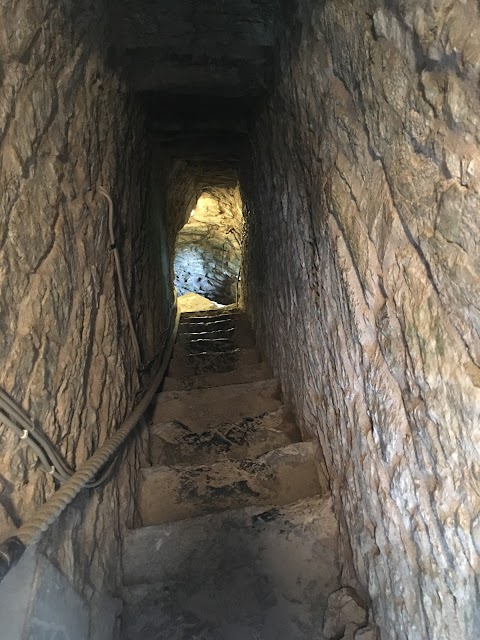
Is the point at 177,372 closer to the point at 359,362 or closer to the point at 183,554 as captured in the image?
the point at 183,554

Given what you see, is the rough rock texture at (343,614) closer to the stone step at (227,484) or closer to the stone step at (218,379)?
the stone step at (227,484)

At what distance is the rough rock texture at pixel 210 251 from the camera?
18.1ft

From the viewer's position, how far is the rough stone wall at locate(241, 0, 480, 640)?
632mm

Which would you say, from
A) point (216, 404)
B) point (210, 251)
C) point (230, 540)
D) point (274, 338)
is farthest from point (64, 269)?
point (210, 251)

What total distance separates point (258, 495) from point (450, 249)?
1150mm

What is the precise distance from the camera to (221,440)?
1.85 metres

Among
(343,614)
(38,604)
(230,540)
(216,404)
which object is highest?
(216,404)

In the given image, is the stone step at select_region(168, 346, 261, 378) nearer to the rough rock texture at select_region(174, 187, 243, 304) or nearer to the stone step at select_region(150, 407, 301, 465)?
the stone step at select_region(150, 407, 301, 465)

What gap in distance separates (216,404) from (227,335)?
1079 mm

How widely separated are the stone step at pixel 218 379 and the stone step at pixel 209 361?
0.15m

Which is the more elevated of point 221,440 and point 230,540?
point 221,440

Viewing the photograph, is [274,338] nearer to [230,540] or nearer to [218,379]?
[218,379]

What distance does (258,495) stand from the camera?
61.4 inches

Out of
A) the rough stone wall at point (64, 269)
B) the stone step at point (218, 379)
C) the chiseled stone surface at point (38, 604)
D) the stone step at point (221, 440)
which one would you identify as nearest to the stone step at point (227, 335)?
the stone step at point (218, 379)
